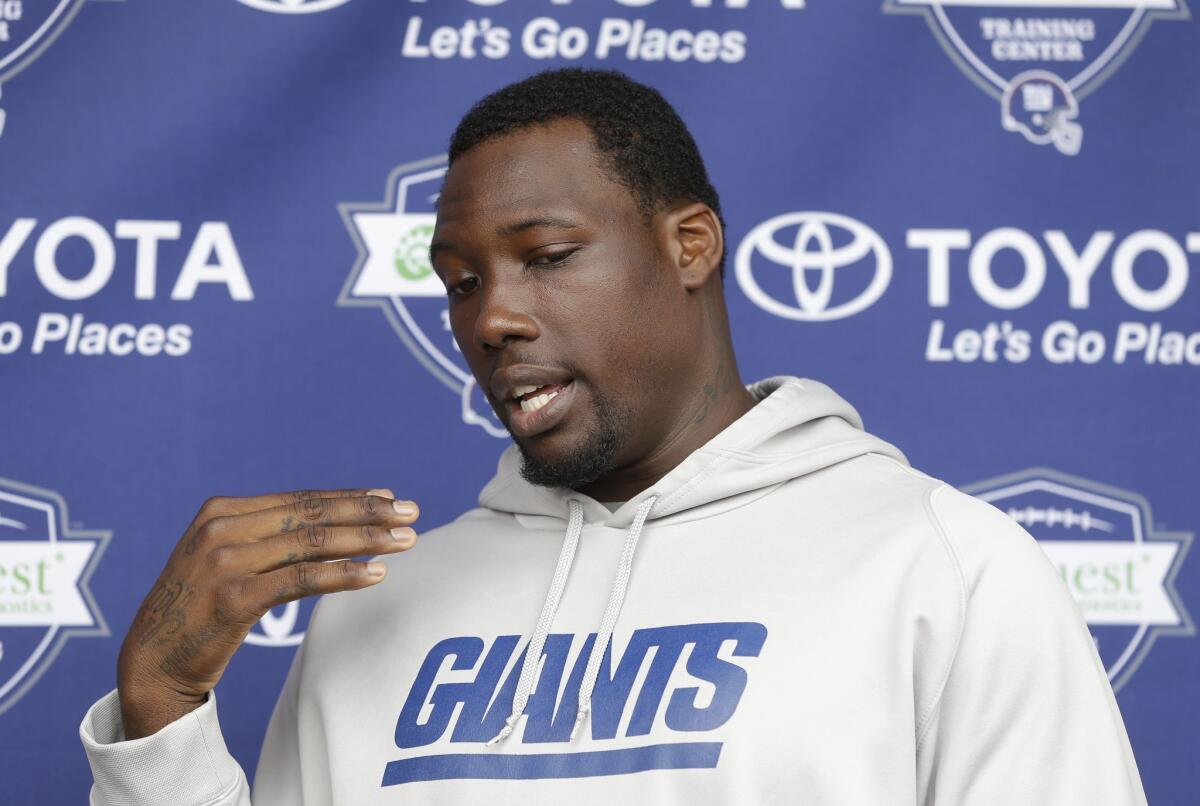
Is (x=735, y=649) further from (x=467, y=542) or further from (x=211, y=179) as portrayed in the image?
(x=211, y=179)

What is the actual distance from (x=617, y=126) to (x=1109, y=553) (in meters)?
0.90

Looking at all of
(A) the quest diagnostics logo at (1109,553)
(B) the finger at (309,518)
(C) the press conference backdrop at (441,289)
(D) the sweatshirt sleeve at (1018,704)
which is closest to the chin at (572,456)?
(B) the finger at (309,518)

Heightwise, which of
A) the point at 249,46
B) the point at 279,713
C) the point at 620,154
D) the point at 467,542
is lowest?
the point at 279,713

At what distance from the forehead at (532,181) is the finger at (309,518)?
0.23 metres

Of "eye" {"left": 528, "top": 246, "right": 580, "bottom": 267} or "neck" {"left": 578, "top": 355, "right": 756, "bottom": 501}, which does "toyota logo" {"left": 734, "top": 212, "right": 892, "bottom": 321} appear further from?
"eye" {"left": 528, "top": 246, "right": 580, "bottom": 267}

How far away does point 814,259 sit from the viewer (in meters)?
1.69

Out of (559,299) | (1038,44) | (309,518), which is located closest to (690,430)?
(559,299)

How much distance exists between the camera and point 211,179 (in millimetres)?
1686

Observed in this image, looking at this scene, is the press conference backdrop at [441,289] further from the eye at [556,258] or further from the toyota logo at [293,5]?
the eye at [556,258]

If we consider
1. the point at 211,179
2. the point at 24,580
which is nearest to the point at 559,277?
the point at 211,179

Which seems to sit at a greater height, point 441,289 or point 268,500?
point 441,289

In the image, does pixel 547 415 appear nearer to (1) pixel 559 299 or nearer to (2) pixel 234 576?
(1) pixel 559 299

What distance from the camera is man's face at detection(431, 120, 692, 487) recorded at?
3.39 ft

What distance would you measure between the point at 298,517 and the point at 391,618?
186 mm
